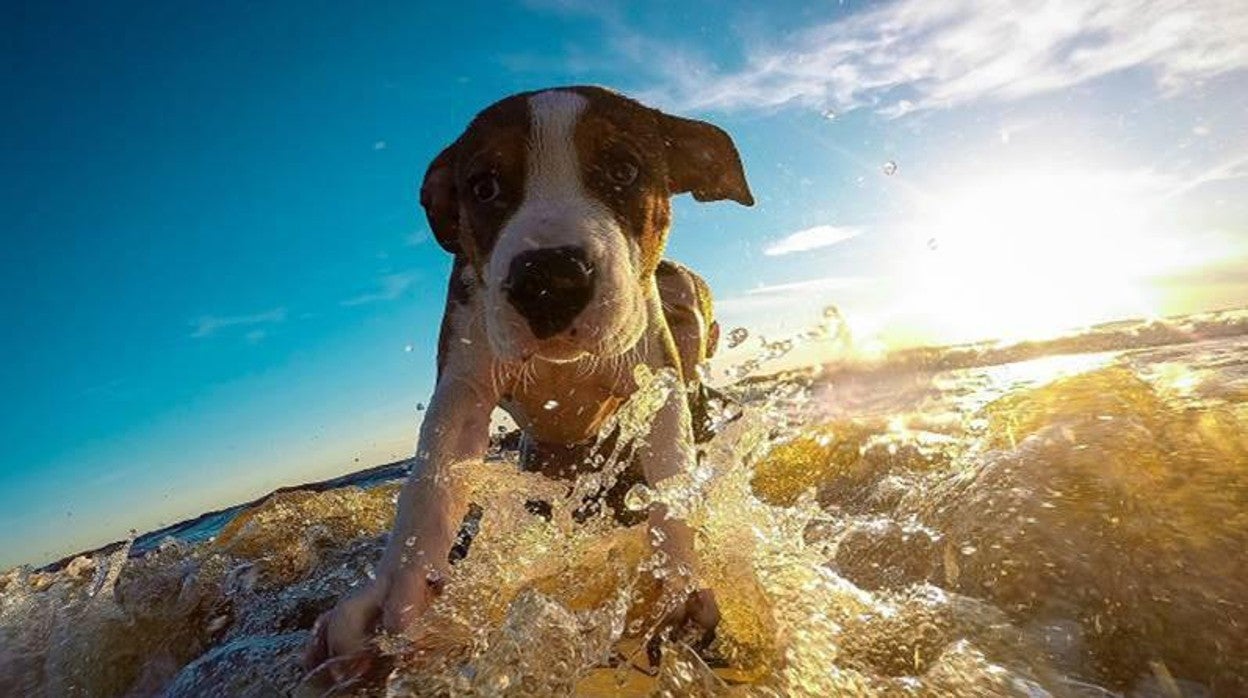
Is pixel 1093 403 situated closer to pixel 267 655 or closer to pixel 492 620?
pixel 492 620

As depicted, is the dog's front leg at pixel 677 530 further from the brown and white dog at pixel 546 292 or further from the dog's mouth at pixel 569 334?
the dog's mouth at pixel 569 334

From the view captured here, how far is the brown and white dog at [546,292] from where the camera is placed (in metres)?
2.54

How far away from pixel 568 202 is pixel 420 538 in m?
Answer: 1.26

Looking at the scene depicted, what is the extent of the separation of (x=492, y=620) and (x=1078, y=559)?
1.83 meters

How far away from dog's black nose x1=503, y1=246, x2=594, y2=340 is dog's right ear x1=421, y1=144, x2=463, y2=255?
37.2 inches

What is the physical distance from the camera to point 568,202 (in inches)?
110

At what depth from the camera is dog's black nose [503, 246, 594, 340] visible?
8.18 feet

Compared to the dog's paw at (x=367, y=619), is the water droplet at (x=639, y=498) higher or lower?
higher

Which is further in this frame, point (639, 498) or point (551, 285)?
point (639, 498)

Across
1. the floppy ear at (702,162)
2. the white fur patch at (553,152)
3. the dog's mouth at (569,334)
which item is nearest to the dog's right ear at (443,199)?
the white fur patch at (553,152)

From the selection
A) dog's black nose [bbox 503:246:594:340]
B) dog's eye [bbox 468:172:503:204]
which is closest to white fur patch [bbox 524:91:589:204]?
dog's eye [bbox 468:172:503:204]

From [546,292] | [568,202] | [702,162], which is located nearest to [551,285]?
[546,292]

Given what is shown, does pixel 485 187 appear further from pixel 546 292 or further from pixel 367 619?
pixel 367 619

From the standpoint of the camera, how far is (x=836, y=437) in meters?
5.86
